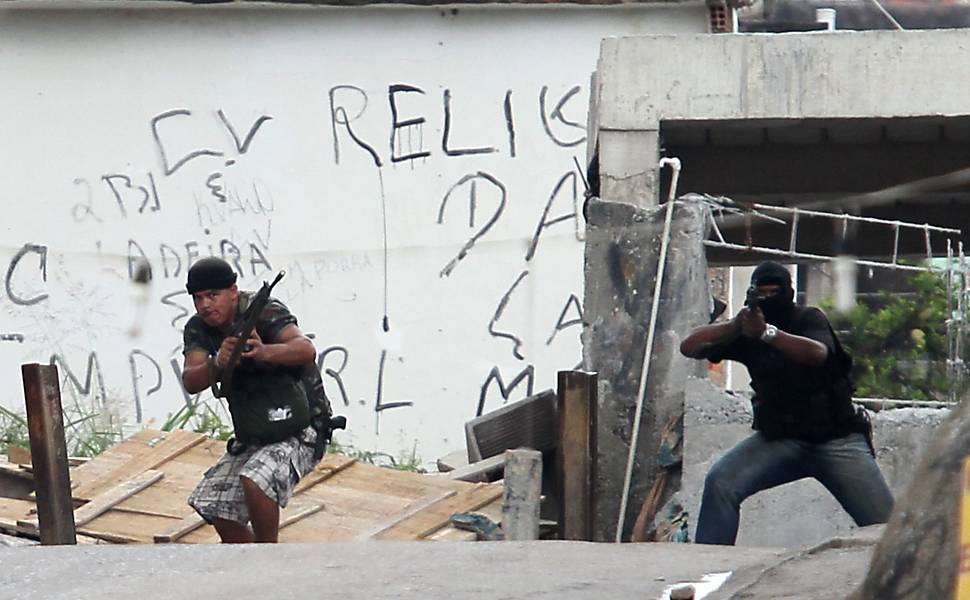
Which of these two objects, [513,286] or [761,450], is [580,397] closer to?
[761,450]

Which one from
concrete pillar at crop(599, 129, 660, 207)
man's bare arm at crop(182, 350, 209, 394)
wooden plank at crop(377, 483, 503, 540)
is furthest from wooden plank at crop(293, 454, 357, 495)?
man's bare arm at crop(182, 350, 209, 394)

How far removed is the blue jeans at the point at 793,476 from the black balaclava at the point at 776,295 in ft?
1.56

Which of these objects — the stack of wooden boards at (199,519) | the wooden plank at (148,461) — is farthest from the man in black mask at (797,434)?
the wooden plank at (148,461)

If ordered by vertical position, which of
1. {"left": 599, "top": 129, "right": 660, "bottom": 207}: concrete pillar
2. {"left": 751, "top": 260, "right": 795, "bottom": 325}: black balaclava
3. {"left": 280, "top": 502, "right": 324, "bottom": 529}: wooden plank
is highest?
{"left": 599, "top": 129, "right": 660, "bottom": 207}: concrete pillar

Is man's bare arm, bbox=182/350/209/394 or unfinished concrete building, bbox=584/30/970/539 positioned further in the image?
unfinished concrete building, bbox=584/30/970/539

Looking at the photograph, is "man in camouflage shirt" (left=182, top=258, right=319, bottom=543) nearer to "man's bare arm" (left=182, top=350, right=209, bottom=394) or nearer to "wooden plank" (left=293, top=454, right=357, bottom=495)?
"man's bare arm" (left=182, top=350, right=209, bottom=394)

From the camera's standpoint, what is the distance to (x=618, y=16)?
11445 millimetres

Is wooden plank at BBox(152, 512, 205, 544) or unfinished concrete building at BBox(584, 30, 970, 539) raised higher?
unfinished concrete building at BBox(584, 30, 970, 539)

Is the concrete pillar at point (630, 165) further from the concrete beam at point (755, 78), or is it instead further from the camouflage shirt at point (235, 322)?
the camouflage shirt at point (235, 322)

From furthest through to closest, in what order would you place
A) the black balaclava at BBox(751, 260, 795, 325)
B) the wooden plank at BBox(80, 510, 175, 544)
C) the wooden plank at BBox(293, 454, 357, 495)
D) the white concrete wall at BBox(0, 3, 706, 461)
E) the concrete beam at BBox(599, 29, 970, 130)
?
1. the white concrete wall at BBox(0, 3, 706, 461)
2. the wooden plank at BBox(293, 454, 357, 495)
3. the concrete beam at BBox(599, 29, 970, 130)
4. the wooden plank at BBox(80, 510, 175, 544)
5. the black balaclava at BBox(751, 260, 795, 325)

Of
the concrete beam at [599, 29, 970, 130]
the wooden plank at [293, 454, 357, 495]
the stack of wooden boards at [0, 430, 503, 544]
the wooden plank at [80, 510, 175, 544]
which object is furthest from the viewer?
the wooden plank at [293, 454, 357, 495]

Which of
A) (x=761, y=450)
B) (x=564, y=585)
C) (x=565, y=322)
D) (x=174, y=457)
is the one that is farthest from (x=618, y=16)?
(x=564, y=585)

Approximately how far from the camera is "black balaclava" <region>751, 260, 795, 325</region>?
6477mm

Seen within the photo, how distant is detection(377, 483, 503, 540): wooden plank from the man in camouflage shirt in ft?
3.98
